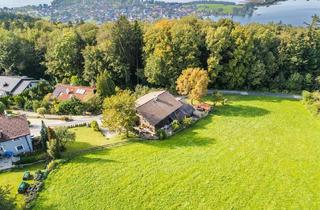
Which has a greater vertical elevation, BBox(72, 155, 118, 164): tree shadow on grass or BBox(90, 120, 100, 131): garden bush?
BBox(90, 120, 100, 131): garden bush

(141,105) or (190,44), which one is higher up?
(190,44)

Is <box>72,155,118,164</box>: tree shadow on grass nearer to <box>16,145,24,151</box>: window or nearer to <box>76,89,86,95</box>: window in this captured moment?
<box>16,145,24,151</box>: window

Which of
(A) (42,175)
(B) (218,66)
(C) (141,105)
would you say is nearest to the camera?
(A) (42,175)

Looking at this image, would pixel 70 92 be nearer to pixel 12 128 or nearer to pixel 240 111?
pixel 12 128

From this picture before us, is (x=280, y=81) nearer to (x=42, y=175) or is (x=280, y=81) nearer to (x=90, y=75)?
(x=90, y=75)

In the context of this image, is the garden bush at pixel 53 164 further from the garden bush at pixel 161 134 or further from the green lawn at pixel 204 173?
the garden bush at pixel 161 134

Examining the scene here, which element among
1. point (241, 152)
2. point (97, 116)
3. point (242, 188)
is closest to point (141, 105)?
point (97, 116)

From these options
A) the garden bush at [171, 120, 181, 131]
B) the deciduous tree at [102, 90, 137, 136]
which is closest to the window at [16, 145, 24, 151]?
the deciduous tree at [102, 90, 137, 136]
